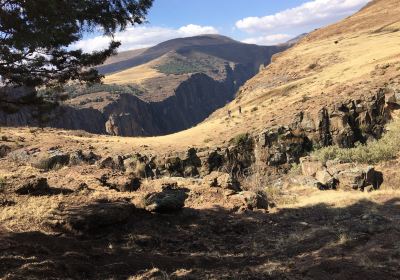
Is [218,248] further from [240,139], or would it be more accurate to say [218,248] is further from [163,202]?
[240,139]

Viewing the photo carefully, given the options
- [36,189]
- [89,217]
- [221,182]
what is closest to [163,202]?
[89,217]

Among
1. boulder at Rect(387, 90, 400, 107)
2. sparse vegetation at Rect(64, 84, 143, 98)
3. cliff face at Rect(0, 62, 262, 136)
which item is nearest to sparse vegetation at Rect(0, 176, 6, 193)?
boulder at Rect(387, 90, 400, 107)

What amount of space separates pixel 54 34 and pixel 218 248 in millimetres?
6337

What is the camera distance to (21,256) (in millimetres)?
8820

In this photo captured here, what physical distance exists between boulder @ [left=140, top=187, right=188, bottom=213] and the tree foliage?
379 centimetres

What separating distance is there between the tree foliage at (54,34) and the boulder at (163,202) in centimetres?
379

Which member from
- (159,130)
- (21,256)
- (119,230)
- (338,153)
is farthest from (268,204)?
(159,130)

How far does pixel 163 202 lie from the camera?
12508 mm

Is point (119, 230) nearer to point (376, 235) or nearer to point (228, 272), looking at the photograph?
point (228, 272)

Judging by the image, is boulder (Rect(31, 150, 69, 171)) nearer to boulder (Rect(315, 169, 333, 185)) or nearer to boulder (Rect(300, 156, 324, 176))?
boulder (Rect(315, 169, 333, 185))

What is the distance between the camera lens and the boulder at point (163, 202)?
41.0 ft

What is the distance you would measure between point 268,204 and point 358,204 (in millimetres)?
3261

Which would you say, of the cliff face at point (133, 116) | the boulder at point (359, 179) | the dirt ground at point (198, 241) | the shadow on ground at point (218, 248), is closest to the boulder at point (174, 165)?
the boulder at point (359, 179)

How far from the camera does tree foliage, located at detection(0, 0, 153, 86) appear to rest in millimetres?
8312
